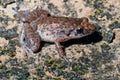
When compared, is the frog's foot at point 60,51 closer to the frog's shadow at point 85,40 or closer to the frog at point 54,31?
the frog at point 54,31

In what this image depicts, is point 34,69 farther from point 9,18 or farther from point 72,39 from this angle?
point 9,18

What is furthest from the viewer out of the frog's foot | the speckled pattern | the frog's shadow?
the frog's shadow

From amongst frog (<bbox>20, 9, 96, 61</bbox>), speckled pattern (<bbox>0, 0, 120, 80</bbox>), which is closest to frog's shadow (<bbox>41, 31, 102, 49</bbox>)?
speckled pattern (<bbox>0, 0, 120, 80</bbox>)

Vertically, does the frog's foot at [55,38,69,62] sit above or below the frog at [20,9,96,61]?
below

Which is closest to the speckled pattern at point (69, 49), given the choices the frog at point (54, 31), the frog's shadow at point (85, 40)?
the frog's shadow at point (85, 40)

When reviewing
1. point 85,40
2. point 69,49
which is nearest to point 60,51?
point 69,49

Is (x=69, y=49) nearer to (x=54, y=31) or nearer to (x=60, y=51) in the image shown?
(x=60, y=51)

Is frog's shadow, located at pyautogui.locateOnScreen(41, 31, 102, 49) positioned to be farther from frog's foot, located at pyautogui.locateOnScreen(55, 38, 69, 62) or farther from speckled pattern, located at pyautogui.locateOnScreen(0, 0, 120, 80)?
frog's foot, located at pyautogui.locateOnScreen(55, 38, 69, 62)
